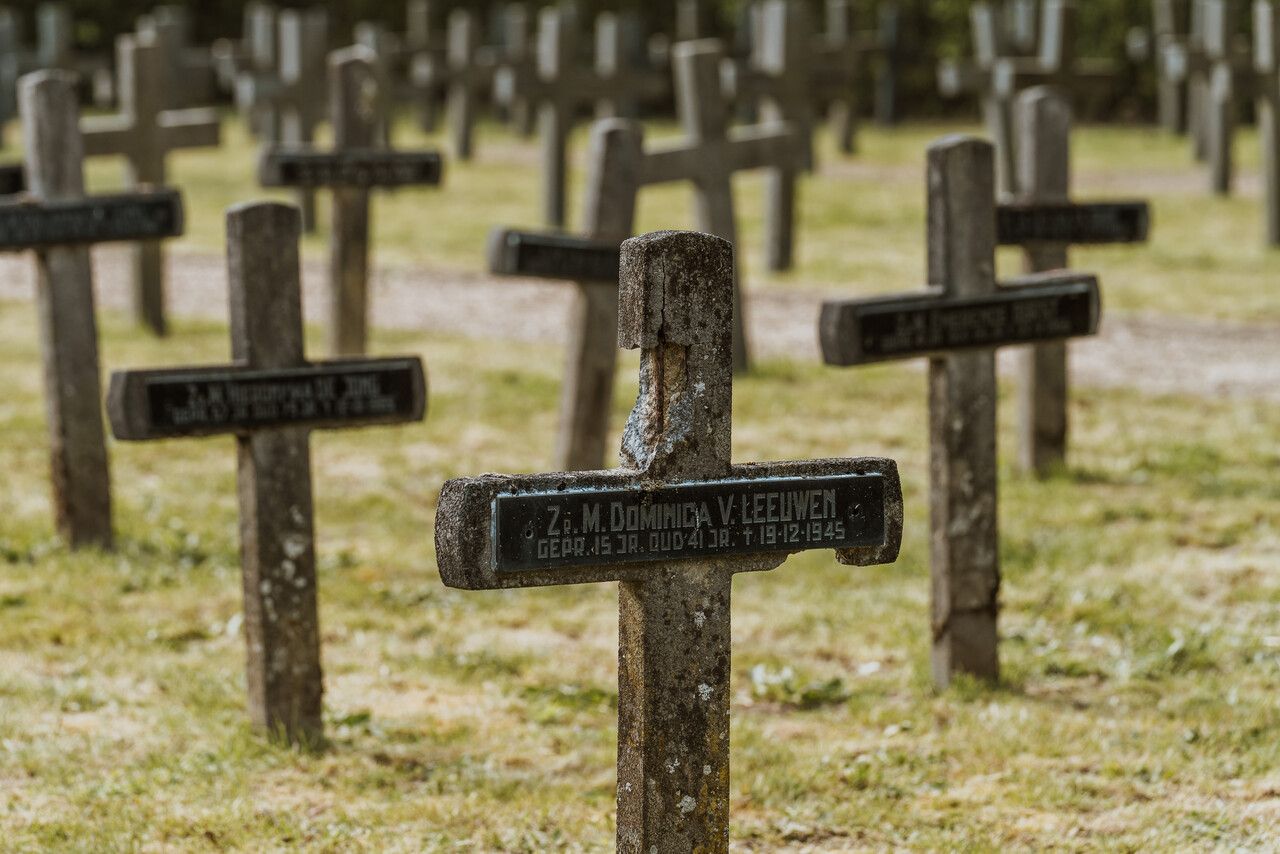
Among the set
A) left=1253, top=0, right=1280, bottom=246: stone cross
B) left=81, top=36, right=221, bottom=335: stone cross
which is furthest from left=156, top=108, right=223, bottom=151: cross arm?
left=1253, top=0, right=1280, bottom=246: stone cross

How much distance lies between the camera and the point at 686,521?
3.78 m

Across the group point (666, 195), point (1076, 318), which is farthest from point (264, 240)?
point (666, 195)

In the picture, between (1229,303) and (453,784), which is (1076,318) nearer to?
(453,784)

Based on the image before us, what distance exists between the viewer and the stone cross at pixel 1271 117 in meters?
15.2

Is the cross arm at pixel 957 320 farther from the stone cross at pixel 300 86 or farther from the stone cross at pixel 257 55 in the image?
the stone cross at pixel 257 55

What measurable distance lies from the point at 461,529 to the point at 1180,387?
8.00m

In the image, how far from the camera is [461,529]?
11.9ft

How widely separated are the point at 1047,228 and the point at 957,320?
8.11ft

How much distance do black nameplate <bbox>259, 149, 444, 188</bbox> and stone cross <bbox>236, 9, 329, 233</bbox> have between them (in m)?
5.18

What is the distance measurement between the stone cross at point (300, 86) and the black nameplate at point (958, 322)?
1084 centimetres

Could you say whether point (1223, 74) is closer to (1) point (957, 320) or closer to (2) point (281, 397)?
(1) point (957, 320)

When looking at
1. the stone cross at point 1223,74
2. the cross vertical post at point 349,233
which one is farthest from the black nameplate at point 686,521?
the stone cross at point 1223,74

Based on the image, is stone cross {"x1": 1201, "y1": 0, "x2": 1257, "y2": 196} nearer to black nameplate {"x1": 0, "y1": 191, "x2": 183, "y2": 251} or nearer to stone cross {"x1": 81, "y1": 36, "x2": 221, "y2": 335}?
stone cross {"x1": 81, "y1": 36, "x2": 221, "y2": 335}

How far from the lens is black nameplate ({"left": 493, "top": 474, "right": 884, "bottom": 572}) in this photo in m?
3.67
